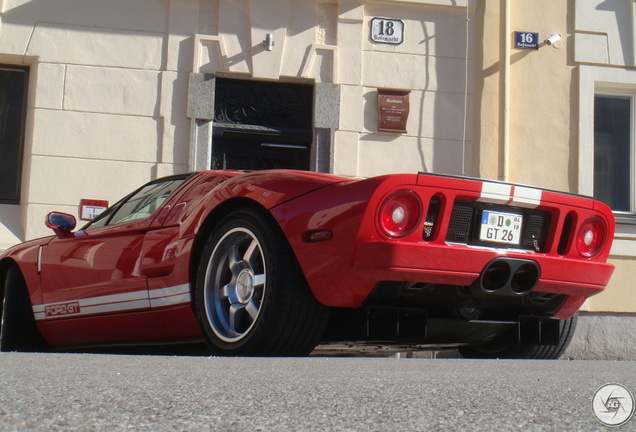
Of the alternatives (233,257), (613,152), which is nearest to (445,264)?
(233,257)

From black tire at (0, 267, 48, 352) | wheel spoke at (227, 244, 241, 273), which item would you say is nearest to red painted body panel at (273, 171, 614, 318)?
wheel spoke at (227, 244, 241, 273)

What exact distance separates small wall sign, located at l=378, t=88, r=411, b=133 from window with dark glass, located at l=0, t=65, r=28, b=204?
367 cm

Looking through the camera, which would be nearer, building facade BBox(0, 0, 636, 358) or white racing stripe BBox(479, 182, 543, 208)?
white racing stripe BBox(479, 182, 543, 208)

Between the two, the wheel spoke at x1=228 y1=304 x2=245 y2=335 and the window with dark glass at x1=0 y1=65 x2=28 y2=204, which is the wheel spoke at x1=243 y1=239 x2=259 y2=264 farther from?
the window with dark glass at x1=0 y1=65 x2=28 y2=204

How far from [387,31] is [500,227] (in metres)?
6.15

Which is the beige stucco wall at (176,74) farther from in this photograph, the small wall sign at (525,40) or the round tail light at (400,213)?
the round tail light at (400,213)

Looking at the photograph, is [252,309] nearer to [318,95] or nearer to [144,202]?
[144,202]

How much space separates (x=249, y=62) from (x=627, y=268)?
4.51 m

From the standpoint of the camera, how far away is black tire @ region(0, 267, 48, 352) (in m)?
5.71

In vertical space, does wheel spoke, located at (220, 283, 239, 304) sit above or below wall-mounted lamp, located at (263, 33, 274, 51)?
below

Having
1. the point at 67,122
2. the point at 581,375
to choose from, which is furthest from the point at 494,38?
the point at 581,375

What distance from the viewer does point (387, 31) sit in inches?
396

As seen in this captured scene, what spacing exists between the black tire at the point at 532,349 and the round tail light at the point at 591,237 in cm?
53

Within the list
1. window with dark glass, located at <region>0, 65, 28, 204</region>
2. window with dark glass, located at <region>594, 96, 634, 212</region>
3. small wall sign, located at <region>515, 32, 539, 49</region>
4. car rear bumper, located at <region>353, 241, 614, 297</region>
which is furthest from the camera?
window with dark glass, located at <region>594, 96, 634, 212</region>
